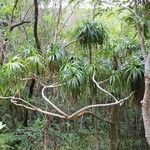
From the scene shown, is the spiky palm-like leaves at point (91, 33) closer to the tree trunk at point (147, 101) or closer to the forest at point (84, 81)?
the forest at point (84, 81)

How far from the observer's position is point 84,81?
4.04 metres

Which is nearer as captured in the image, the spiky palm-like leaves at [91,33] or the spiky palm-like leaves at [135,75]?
the spiky palm-like leaves at [135,75]

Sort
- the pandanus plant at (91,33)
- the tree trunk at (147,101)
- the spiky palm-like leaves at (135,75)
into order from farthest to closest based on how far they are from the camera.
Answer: the pandanus plant at (91,33) → the spiky palm-like leaves at (135,75) → the tree trunk at (147,101)

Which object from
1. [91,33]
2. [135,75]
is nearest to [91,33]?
[91,33]

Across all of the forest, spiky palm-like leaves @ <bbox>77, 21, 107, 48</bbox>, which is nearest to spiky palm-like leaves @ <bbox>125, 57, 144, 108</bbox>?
the forest

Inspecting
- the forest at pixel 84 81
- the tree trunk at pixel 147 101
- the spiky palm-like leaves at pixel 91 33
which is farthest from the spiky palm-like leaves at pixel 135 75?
the spiky palm-like leaves at pixel 91 33

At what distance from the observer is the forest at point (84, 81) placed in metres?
3.73

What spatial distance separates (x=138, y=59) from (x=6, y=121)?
309 cm

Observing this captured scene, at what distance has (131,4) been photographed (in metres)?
3.77

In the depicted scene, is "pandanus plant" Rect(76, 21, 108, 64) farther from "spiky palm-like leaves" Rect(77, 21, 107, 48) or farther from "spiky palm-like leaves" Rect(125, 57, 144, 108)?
"spiky palm-like leaves" Rect(125, 57, 144, 108)

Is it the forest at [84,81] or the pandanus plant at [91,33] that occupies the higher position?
the pandanus plant at [91,33]

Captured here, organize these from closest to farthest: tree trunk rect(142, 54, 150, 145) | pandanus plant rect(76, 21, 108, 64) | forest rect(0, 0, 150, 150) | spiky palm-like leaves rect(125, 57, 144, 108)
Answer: tree trunk rect(142, 54, 150, 145) < forest rect(0, 0, 150, 150) < spiky palm-like leaves rect(125, 57, 144, 108) < pandanus plant rect(76, 21, 108, 64)

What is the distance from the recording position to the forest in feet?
12.2

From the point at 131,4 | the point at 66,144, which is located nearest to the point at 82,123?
the point at 66,144
